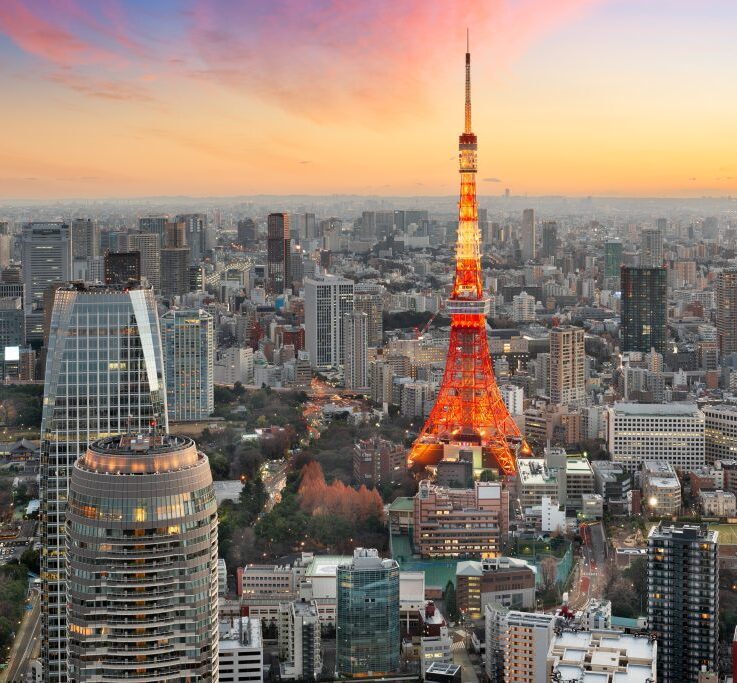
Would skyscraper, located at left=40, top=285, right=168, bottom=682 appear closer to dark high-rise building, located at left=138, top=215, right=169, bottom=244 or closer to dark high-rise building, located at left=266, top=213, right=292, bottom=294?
dark high-rise building, located at left=138, top=215, right=169, bottom=244

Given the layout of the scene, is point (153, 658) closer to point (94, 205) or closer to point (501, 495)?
point (501, 495)

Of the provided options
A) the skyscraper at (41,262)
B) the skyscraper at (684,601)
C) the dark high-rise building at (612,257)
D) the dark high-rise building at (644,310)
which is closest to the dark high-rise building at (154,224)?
the skyscraper at (41,262)

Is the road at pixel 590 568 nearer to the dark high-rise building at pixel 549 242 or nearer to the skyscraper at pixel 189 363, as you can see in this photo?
the skyscraper at pixel 189 363

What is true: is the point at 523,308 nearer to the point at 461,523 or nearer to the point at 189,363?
the point at 189,363

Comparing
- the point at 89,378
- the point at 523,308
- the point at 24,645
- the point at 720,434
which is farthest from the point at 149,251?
the point at 89,378

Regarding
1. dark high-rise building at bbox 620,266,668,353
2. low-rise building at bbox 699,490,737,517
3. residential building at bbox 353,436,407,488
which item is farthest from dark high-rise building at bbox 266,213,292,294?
low-rise building at bbox 699,490,737,517

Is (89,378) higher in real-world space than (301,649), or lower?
higher
